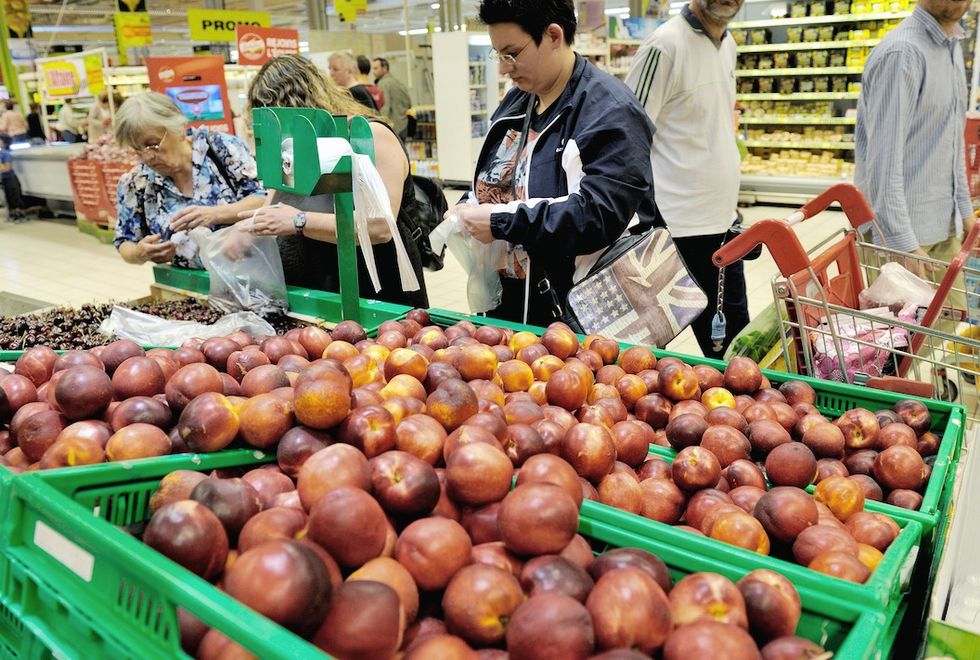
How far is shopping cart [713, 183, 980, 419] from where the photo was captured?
73.6 inches

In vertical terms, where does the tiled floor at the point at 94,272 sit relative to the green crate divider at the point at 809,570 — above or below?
below

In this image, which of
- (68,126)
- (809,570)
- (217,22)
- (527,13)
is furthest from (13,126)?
(809,570)

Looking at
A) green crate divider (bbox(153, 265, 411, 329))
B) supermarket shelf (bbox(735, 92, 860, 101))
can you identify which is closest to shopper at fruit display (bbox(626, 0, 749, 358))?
green crate divider (bbox(153, 265, 411, 329))

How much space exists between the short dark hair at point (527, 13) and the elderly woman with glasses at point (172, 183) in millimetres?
1658

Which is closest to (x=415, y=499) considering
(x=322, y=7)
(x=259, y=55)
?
(x=259, y=55)

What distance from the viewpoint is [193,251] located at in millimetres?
3328

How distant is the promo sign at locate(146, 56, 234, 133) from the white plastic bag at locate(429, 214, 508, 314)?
614 cm

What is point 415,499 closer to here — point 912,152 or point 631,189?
Answer: point 631,189

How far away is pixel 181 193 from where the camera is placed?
346 centimetres

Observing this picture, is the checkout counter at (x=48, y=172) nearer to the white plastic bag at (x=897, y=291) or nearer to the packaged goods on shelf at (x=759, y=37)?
the packaged goods on shelf at (x=759, y=37)

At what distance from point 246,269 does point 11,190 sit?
1149cm

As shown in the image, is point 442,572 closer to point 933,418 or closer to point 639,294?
point 933,418

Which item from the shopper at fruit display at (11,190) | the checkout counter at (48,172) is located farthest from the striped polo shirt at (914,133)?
the shopper at fruit display at (11,190)

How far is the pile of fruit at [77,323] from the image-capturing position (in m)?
2.62
